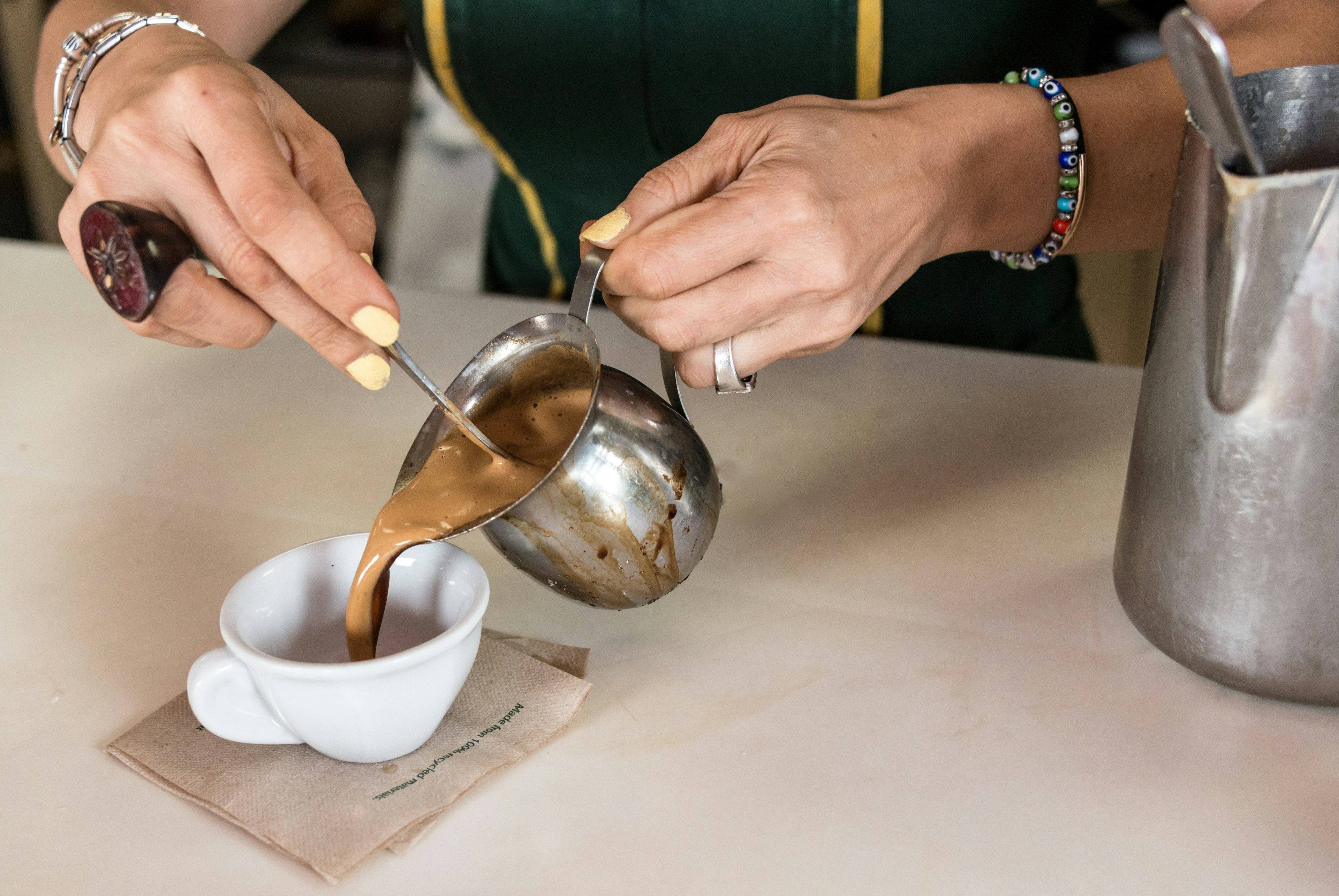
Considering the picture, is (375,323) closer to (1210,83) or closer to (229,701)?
(229,701)

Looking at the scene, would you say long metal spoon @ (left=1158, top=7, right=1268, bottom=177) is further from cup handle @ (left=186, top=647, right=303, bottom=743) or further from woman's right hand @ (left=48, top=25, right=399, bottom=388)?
cup handle @ (left=186, top=647, right=303, bottom=743)

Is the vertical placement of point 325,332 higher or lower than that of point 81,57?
lower

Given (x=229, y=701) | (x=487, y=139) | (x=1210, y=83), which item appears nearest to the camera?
(x=1210, y=83)

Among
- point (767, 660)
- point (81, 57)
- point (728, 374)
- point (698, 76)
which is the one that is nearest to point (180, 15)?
point (81, 57)

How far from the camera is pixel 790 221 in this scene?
0.62m

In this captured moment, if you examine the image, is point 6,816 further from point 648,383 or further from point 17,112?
point 17,112

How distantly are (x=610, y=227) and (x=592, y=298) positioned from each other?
0.14ft

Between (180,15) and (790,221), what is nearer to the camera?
(790,221)

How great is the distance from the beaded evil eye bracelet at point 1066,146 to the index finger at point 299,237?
0.45m

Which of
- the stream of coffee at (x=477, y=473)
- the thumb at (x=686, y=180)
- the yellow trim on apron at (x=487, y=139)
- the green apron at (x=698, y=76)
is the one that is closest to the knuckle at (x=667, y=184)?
the thumb at (x=686, y=180)

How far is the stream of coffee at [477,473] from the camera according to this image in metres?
0.59

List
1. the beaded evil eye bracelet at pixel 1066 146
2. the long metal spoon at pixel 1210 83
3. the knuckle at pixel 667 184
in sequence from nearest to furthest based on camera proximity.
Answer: the long metal spoon at pixel 1210 83
the knuckle at pixel 667 184
the beaded evil eye bracelet at pixel 1066 146

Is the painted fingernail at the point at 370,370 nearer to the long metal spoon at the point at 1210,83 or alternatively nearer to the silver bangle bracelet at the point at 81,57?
the silver bangle bracelet at the point at 81,57

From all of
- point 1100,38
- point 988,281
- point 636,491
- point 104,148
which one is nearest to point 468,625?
point 636,491
